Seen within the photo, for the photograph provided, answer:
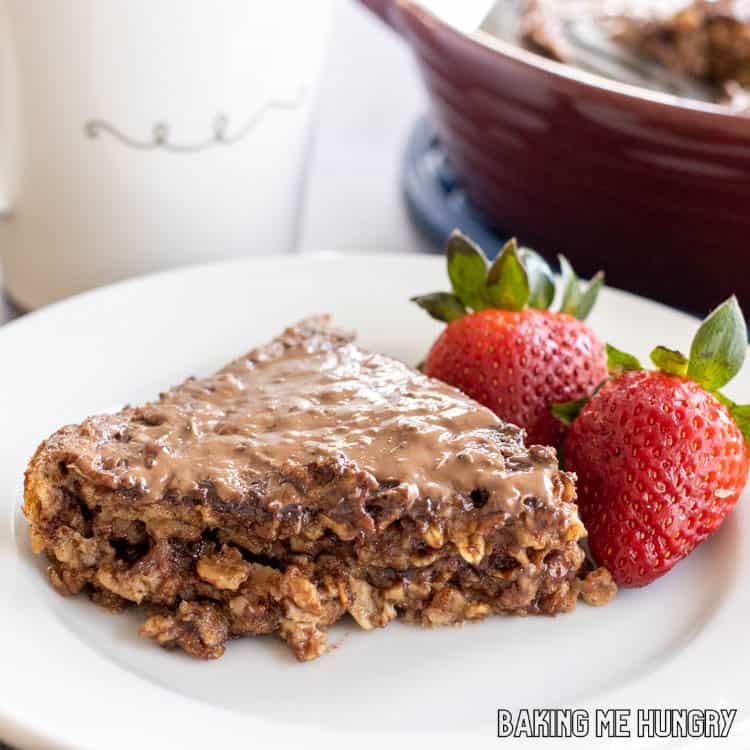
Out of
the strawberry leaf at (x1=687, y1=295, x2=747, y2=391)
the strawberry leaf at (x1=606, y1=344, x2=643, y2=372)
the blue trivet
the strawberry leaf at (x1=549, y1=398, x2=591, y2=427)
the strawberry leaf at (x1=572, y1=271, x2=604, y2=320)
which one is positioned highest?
the strawberry leaf at (x1=687, y1=295, x2=747, y2=391)

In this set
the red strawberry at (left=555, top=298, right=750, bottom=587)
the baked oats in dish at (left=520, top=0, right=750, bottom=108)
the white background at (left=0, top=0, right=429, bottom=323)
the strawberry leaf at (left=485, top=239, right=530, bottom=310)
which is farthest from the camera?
the baked oats in dish at (left=520, top=0, right=750, bottom=108)

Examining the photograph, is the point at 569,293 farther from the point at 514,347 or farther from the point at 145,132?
the point at 145,132

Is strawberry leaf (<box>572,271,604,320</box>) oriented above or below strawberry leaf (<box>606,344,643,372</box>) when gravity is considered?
below

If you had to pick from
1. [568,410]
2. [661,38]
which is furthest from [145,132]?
[661,38]

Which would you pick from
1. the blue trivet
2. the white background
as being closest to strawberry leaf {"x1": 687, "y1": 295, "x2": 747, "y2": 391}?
the blue trivet

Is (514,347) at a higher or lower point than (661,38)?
lower

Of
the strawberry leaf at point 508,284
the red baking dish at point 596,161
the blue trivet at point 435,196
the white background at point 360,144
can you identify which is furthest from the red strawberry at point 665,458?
the white background at point 360,144

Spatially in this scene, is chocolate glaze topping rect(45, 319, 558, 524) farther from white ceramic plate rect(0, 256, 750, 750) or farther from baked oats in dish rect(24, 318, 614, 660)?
white ceramic plate rect(0, 256, 750, 750)
